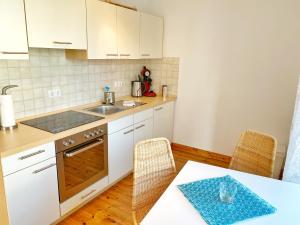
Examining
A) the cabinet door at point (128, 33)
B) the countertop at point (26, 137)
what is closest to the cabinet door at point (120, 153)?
the countertop at point (26, 137)

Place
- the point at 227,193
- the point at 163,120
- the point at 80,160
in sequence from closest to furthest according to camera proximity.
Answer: the point at 227,193 < the point at 80,160 < the point at 163,120

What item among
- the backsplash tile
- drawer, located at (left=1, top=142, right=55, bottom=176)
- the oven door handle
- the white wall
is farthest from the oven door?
the white wall

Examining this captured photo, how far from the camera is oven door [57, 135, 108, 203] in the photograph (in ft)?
6.11

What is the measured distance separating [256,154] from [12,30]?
1.97 meters

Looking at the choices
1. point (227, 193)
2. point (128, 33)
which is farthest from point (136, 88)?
point (227, 193)

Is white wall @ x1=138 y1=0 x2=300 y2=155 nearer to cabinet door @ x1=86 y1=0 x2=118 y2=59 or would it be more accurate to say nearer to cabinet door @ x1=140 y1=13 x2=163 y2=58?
cabinet door @ x1=140 y1=13 x2=163 y2=58

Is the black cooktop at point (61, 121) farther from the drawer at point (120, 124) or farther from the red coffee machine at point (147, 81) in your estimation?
the red coffee machine at point (147, 81)

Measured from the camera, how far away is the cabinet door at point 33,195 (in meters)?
1.55

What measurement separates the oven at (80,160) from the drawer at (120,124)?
0.28 ft

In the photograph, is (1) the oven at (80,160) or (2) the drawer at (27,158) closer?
(2) the drawer at (27,158)

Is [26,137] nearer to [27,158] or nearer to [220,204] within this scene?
[27,158]

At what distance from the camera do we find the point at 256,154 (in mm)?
1753

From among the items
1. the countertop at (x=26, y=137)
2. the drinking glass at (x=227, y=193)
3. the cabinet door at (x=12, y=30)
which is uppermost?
the cabinet door at (x=12, y=30)

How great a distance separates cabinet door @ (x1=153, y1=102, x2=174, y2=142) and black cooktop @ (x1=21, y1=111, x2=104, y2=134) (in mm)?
1031
